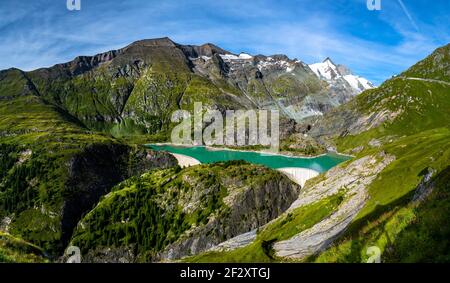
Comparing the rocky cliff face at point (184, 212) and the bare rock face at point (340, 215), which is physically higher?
the bare rock face at point (340, 215)

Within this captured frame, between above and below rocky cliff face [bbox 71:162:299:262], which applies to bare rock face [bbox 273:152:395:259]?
above

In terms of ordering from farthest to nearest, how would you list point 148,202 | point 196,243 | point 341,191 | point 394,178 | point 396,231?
point 148,202, point 196,243, point 341,191, point 394,178, point 396,231

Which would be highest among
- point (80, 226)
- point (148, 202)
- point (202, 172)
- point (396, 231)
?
point (396, 231)

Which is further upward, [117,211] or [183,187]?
[183,187]

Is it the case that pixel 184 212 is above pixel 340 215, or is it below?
below

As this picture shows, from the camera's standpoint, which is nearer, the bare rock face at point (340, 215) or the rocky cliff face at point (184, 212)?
the bare rock face at point (340, 215)

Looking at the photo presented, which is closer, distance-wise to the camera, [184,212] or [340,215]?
[340,215]

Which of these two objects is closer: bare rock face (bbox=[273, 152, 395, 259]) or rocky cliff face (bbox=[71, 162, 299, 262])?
bare rock face (bbox=[273, 152, 395, 259])

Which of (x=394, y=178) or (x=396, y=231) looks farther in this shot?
(x=394, y=178)
